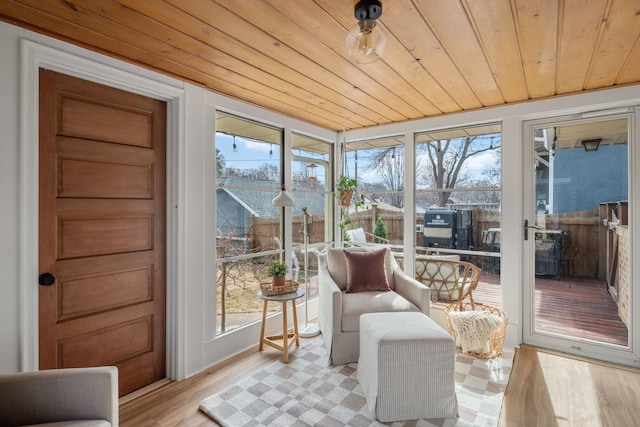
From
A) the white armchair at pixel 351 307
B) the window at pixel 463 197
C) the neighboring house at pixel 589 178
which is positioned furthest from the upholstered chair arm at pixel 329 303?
the neighboring house at pixel 589 178

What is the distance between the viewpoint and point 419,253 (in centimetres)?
355

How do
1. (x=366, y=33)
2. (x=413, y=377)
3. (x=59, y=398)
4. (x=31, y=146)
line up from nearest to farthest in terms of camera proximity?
(x=59, y=398) → (x=366, y=33) → (x=31, y=146) → (x=413, y=377)

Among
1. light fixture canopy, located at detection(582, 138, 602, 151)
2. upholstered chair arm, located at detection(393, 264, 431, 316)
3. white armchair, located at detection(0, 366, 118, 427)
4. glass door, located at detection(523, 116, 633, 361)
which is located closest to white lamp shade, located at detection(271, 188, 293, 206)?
upholstered chair arm, located at detection(393, 264, 431, 316)

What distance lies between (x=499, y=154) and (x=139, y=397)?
358cm

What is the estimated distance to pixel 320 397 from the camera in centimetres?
214

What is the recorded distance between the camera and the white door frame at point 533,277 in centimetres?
258

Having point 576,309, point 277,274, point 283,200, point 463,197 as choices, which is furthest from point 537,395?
point 283,200

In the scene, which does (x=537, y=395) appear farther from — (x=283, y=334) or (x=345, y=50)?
(x=345, y=50)

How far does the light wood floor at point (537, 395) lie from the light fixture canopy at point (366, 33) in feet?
7.21

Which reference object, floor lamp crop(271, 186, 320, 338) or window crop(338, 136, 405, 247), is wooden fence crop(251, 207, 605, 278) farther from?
floor lamp crop(271, 186, 320, 338)

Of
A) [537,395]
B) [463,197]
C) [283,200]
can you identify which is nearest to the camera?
[537,395]

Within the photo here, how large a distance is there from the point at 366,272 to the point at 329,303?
20.5 inches

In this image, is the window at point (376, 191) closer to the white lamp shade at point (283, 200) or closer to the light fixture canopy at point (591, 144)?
the white lamp shade at point (283, 200)

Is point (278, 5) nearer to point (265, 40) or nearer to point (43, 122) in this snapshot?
point (265, 40)
